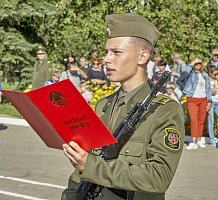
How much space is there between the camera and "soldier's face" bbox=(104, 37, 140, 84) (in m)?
1.99

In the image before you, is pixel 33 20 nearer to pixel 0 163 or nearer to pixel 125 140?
pixel 0 163

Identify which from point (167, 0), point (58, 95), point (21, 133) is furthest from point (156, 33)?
point (167, 0)

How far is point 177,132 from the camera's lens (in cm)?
183

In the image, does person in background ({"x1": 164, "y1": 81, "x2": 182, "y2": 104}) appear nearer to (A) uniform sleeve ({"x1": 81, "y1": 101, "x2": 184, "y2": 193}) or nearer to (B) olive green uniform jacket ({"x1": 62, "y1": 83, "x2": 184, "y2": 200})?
(B) olive green uniform jacket ({"x1": 62, "y1": 83, "x2": 184, "y2": 200})

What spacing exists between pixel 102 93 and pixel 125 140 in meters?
9.48

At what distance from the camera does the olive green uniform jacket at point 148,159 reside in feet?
5.57

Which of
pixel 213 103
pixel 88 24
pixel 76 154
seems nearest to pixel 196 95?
pixel 213 103

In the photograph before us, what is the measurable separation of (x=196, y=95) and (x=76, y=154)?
7.38 meters

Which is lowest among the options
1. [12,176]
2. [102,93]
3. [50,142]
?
[102,93]

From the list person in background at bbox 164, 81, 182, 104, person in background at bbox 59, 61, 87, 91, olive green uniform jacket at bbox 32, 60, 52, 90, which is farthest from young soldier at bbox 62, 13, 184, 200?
olive green uniform jacket at bbox 32, 60, 52, 90

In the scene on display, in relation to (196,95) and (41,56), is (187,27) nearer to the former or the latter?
(41,56)

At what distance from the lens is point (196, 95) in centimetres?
873

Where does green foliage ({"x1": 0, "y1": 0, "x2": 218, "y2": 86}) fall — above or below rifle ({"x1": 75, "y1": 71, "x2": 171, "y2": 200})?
below

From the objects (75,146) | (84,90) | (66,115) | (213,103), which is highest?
(66,115)
